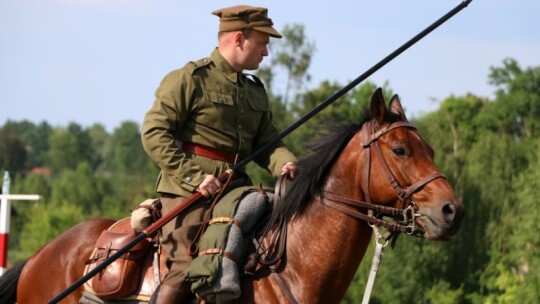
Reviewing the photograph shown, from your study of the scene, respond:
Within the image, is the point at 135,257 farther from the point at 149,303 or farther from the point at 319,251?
the point at 319,251

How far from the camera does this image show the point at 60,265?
9.88m

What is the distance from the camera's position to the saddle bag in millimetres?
8906

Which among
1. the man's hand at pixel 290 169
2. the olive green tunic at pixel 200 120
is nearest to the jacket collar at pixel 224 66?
the olive green tunic at pixel 200 120

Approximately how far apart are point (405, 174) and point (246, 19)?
197cm

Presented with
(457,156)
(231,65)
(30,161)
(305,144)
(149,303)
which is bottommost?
(30,161)

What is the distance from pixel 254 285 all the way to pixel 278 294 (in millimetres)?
216

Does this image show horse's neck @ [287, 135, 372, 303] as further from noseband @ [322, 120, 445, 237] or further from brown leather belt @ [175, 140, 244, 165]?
brown leather belt @ [175, 140, 244, 165]

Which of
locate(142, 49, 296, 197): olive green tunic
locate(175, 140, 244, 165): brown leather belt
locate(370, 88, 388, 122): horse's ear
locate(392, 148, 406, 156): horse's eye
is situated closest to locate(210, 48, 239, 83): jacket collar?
locate(142, 49, 296, 197): olive green tunic

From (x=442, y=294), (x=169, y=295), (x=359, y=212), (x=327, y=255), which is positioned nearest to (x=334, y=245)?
(x=327, y=255)

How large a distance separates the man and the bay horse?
442 millimetres

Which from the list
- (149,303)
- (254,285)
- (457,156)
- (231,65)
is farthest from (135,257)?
(457,156)

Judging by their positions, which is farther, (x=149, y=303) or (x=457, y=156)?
(x=457, y=156)

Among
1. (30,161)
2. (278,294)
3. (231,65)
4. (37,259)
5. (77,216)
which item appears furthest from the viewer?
(30,161)

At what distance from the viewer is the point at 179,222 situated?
852 centimetres
